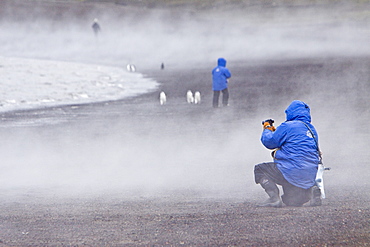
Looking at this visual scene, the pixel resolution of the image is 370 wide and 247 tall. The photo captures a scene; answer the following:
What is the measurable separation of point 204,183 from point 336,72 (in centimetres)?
1804

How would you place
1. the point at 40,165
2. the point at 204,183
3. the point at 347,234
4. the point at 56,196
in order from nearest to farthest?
the point at 347,234
the point at 56,196
the point at 204,183
the point at 40,165

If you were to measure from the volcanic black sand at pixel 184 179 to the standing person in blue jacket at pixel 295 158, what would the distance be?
0.57 ft

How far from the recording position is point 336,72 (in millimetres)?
26062

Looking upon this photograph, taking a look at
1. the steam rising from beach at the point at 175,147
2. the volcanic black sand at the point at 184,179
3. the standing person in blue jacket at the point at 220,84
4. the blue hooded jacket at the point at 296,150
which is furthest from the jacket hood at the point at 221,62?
the blue hooded jacket at the point at 296,150

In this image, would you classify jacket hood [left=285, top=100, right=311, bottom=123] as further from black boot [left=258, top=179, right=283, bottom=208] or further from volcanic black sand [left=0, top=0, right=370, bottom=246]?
volcanic black sand [left=0, top=0, right=370, bottom=246]

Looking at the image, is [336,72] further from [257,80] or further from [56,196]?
[56,196]

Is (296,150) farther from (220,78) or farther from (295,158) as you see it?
(220,78)

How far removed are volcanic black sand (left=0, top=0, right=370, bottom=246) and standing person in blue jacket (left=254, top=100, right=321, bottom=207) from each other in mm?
174

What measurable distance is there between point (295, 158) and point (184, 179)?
242 cm

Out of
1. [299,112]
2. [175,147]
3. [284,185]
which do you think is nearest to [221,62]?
[175,147]

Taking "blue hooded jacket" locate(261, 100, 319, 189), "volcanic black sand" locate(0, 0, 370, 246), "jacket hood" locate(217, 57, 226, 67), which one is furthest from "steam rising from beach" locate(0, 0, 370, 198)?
"jacket hood" locate(217, 57, 226, 67)

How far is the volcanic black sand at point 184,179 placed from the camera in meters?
6.53

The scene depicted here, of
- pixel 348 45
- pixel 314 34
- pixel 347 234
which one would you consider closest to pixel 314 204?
pixel 347 234

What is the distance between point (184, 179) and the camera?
376 inches
